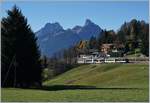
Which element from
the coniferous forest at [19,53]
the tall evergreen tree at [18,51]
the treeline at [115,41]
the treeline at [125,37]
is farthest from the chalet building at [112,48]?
the tall evergreen tree at [18,51]

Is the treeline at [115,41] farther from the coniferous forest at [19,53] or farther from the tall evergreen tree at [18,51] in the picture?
the tall evergreen tree at [18,51]

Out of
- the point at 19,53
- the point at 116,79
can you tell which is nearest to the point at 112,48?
the point at 116,79

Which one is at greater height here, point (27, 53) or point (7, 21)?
point (7, 21)

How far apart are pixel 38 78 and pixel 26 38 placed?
386 centimetres

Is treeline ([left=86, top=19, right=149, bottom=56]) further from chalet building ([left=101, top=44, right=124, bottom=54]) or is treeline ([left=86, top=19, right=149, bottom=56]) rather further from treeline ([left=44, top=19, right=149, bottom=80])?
chalet building ([left=101, top=44, right=124, bottom=54])

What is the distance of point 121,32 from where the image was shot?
6580 inches

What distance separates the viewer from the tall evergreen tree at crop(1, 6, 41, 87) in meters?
36.3

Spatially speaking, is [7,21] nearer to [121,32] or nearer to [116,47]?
[116,47]

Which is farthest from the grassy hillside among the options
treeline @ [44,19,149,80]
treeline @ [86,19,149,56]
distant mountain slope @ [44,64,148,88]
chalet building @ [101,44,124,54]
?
chalet building @ [101,44,124,54]

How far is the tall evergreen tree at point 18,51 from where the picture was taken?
3631 cm

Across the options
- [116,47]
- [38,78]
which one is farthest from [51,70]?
[38,78]

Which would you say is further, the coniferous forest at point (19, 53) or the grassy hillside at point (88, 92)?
the coniferous forest at point (19, 53)

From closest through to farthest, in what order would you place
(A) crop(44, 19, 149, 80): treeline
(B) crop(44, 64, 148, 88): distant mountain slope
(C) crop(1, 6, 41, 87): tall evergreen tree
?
(C) crop(1, 6, 41, 87): tall evergreen tree → (B) crop(44, 64, 148, 88): distant mountain slope → (A) crop(44, 19, 149, 80): treeline

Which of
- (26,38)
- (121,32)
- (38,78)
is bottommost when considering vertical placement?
(38,78)
